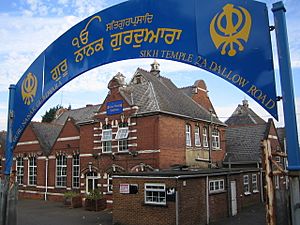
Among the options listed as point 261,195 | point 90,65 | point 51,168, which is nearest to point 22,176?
point 51,168

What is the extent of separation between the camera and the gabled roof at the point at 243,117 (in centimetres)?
4628

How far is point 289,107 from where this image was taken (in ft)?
14.5

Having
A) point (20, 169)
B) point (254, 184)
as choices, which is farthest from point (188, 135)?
point (20, 169)

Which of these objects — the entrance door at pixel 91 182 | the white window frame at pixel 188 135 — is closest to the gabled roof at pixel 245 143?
the white window frame at pixel 188 135

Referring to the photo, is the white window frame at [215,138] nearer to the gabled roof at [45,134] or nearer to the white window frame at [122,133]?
the white window frame at [122,133]

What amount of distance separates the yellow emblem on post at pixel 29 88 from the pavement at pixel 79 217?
475 inches

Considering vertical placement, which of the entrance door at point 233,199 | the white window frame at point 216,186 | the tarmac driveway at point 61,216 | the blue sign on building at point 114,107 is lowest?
the tarmac driveway at point 61,216

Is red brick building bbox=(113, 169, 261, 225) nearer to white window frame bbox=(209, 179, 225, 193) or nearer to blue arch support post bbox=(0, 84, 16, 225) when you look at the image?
white window frame bbox=(209, 179, 225, 193)

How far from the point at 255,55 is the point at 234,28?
21.2 inches

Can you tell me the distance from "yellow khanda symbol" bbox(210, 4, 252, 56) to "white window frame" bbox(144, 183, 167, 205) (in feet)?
42.5

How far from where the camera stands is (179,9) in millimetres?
6281

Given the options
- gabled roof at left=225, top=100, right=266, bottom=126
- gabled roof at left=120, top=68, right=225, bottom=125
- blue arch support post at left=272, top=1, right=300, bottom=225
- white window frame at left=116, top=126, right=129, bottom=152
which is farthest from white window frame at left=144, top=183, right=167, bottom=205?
gabled roof at left=225, top=100, right=266, bottom=126

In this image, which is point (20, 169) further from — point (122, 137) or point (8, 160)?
point (8, 160)

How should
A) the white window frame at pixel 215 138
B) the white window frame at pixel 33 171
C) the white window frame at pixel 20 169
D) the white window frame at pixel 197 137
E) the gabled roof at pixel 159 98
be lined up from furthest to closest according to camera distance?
the white window frame at pixel 20 169 < the white window frame at pixel 33 171 < the white window frame at pixel 215 138 < the white window frame at pixel 197 137 < the gabled roof at pixel 159 98
